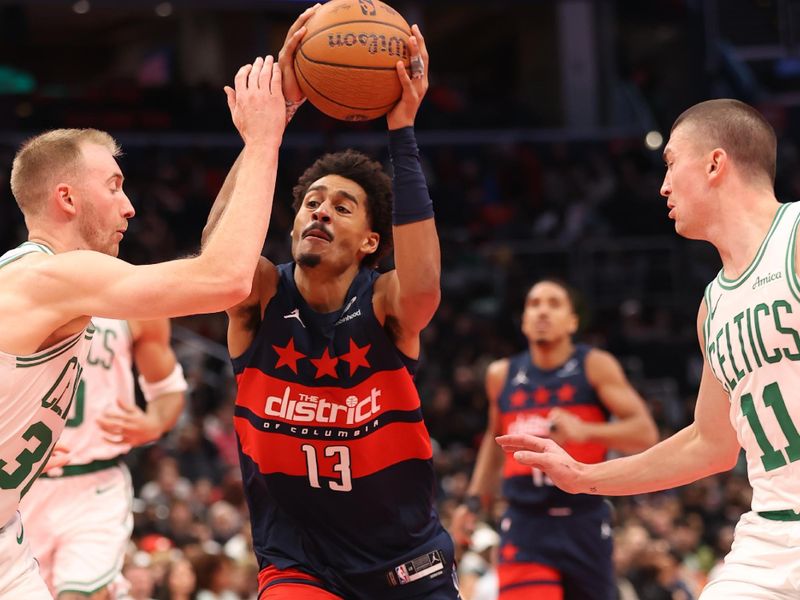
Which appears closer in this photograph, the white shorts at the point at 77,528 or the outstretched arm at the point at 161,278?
the outstretched arm at the point at 161,278

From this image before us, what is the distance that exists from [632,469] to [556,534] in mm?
2313

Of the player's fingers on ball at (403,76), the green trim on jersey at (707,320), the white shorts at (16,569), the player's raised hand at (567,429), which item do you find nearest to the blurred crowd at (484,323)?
the player's raised hand at (567,429)

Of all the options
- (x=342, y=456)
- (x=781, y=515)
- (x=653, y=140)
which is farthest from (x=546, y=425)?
(x=653, y=140)

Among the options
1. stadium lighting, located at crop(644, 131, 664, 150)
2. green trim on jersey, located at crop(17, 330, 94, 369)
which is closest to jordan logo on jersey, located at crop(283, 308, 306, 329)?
green trim on jersey, located at crop(17, 330, 94, 369)

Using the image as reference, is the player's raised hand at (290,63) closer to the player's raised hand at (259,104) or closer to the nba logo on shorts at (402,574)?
the player's raised hand at (259,104)

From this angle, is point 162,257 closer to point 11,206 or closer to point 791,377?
point 11,206

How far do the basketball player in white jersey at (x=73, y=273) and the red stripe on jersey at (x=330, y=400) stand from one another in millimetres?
716

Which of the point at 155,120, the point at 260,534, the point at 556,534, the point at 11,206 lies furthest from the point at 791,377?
the point at 155,120

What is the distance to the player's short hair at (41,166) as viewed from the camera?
4.17 metres

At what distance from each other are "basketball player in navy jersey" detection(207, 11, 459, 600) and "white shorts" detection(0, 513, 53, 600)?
0.85m

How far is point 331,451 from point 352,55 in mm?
1489

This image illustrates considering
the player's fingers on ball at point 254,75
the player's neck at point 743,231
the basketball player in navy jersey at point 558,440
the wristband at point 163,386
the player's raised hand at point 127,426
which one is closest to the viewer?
the player's fingers on ball at point 254,75

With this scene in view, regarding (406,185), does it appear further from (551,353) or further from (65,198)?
(551,353)

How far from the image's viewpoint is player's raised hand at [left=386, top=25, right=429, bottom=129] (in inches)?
175
